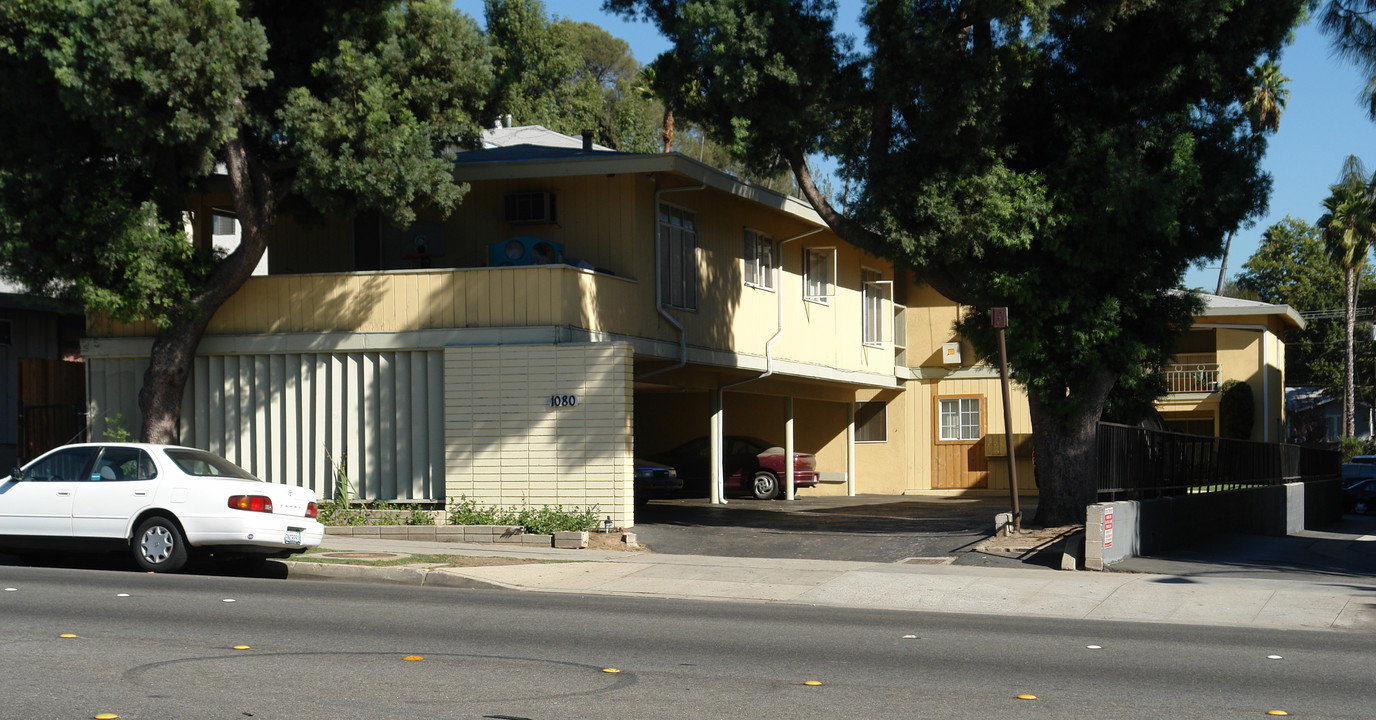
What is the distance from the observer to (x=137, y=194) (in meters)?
18.2

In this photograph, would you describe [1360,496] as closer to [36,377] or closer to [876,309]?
[876,309]

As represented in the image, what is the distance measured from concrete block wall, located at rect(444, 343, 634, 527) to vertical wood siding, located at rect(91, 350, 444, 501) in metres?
0.56

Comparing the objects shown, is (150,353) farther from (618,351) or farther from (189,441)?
(618,351)

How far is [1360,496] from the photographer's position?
3556cm

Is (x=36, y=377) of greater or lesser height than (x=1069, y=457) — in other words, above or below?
above

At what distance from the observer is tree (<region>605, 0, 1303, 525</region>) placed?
17.4m

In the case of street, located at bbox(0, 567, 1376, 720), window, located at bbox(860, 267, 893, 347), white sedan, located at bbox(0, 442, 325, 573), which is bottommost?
A: street, located at bbox(0, 567, 1376, 720)

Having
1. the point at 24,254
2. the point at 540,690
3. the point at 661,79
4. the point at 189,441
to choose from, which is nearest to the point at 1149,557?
the point at 661,79

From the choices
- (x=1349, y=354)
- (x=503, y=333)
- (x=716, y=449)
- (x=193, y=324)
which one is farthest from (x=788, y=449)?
(x=1349, y=354)

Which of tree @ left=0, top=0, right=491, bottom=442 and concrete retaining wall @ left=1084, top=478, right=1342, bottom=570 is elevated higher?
tree @ left=0, top=0, right=491, bottom=442

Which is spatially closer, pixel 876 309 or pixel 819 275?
pixel 819 275

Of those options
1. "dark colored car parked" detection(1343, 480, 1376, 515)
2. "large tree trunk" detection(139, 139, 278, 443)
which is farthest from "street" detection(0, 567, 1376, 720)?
"dark colored car parked" detection(1343, 480, 1376, 515)

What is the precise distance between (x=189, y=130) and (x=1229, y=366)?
28.5 metres

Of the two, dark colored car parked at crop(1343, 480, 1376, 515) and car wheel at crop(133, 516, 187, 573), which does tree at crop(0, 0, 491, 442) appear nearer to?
car wheel at crop(133, 516, 187, 573)
